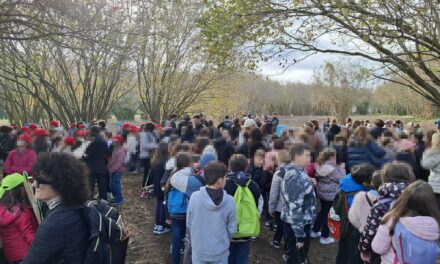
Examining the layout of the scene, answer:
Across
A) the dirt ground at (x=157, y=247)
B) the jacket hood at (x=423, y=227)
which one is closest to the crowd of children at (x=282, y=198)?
the jacket hood at (x=423, y=227)

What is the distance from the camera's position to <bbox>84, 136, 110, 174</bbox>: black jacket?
7980 mm

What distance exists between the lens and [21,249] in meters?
3.99

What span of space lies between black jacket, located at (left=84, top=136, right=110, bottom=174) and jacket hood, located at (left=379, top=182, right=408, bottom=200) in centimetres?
595

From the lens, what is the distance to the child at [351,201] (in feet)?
14.6

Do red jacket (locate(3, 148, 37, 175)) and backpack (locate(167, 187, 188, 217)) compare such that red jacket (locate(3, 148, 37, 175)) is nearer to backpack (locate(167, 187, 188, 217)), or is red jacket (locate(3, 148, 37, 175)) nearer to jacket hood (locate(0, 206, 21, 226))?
backpack (locate(167, 187, 188, 217))

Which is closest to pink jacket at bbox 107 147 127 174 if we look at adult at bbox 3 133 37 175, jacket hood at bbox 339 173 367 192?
adult at bbox 3 133 37 175

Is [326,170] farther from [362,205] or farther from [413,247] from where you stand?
[413,247]

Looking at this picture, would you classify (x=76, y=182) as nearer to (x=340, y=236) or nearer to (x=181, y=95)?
(x=340, y=236)

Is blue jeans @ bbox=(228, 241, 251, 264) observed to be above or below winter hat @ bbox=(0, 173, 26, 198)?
below

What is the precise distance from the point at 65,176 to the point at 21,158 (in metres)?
5.24

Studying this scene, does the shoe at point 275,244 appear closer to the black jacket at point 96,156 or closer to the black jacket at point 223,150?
the black jacket at point 223,150

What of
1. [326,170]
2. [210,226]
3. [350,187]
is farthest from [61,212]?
[326,170]

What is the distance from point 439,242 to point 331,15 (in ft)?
17.5

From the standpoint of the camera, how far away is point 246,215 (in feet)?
15.0
